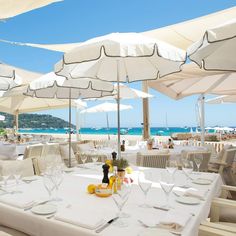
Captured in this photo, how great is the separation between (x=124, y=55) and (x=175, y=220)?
158 centimetres

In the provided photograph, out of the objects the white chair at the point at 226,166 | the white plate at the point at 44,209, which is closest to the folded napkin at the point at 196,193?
the white plate at the point at 44,209

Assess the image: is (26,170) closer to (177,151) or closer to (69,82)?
(69,82)

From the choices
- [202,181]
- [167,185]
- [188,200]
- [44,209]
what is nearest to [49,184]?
[44,209]

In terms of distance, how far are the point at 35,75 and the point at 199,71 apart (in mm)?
6223

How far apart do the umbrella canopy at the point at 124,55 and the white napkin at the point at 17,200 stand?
136 cm

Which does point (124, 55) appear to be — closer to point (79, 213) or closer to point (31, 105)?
point (79, 213)

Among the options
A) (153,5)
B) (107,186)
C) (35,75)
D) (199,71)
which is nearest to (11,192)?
(107,186)

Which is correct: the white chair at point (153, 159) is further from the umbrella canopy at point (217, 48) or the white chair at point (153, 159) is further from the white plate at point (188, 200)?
the white plate at point (188, 200)

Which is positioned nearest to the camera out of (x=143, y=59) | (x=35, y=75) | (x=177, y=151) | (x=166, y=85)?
(x=143, y=59)

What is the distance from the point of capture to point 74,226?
1.60m

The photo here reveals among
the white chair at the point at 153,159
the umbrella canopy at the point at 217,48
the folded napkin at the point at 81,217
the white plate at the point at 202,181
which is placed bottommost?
the folded napkin at the point at 81,217

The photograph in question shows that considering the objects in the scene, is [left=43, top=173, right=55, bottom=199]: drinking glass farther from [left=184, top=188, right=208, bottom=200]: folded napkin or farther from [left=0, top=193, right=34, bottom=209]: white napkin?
[left=184, top=188, right=208, bottom=200]: folded napkin

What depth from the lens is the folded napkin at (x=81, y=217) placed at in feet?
5.24

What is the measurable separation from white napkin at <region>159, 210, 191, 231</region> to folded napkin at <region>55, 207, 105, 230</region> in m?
0.38
